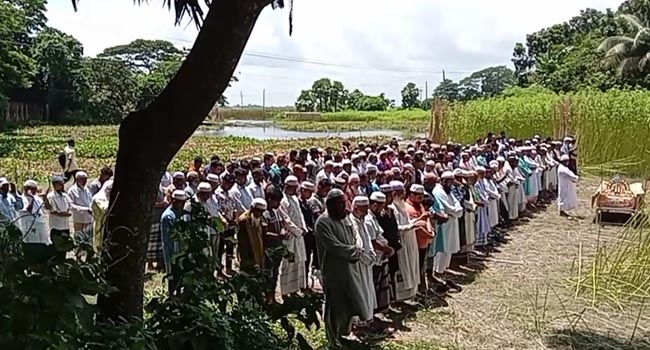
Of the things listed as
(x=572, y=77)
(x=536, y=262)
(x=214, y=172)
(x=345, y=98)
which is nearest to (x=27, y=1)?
(x=572, y=77)

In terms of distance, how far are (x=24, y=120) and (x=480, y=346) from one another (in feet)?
147

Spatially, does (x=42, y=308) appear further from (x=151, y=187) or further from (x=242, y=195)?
(x=242, y=195)

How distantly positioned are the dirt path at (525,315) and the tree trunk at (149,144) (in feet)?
15.8

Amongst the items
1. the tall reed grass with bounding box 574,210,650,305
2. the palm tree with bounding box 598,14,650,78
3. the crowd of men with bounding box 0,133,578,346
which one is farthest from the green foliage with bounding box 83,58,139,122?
the tall reed grass with bounding box 574,210,650,305

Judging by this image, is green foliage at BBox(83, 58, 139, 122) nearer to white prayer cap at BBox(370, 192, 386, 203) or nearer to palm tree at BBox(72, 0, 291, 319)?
white prayer cap at BBox(370, 192, 386, 203)

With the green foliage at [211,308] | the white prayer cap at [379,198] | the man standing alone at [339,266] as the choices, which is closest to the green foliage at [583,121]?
the white prayer cap at [379,198]

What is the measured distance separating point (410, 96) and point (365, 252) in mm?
75570

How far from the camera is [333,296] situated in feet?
19.4

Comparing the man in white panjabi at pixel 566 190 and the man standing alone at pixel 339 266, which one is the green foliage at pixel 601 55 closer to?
the man in white panjabi at pixel 566 190

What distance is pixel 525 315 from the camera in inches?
301

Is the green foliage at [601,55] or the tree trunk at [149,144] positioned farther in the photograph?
the green foliage at [601,55]

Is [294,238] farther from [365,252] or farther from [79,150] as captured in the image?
[79,150]

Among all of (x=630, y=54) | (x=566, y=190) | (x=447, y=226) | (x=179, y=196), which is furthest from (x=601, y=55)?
(x=179, y=196)

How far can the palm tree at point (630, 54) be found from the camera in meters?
33.1
